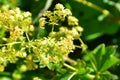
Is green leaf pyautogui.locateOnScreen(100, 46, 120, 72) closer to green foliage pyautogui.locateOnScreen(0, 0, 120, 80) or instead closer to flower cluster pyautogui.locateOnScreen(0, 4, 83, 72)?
green foliage pyautogui.locateOnScreen(0, 0, 120, 80)

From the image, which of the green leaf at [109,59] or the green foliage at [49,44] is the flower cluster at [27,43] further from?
the green leaf at [109,59]

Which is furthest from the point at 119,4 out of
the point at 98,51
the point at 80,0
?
the point at 98,51

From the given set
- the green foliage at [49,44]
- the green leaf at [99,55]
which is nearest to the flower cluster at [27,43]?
the green foliage at [49,44]

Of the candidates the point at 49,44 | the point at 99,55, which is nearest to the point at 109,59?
the point at 99,55

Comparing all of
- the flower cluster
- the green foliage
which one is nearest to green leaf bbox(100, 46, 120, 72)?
the green foliage

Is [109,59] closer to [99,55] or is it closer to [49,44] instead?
[99,55]

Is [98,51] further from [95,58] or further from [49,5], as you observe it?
[49,5]

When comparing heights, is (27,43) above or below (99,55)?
below

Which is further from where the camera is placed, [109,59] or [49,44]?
[109,59]
